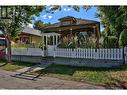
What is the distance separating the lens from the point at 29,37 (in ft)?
74.4

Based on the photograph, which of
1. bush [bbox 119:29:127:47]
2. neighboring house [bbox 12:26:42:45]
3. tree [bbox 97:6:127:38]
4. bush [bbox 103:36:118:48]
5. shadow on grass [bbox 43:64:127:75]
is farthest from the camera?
neighboring house [bbox 12:26:42:45]

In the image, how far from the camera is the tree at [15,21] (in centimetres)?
1755

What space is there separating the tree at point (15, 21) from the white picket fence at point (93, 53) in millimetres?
3029

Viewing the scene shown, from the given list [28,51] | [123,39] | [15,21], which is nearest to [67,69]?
[123,39]

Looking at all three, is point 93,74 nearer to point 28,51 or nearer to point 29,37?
point 28,51

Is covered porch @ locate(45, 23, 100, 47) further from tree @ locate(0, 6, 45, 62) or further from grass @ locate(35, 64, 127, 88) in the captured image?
grass @ locate(35, 64, 127, 88)

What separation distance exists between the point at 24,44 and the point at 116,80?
32.8 ft

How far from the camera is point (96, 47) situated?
15359 millimetres

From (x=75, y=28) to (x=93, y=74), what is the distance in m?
7.77

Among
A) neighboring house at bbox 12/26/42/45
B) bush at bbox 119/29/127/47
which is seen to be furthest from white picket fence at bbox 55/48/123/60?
neighboring house at bbox 12/26/42/45

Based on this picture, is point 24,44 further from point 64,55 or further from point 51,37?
point 64,55

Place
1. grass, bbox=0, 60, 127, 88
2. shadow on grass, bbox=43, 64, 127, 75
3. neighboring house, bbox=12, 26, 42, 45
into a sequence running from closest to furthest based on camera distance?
grass, bbox=0, 60, 127, 88 < shadow on grass, bbox=43, 64, 127, 75 < neighboring house, bbox=12, 26, 42, 45

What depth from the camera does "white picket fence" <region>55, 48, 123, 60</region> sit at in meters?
14.4

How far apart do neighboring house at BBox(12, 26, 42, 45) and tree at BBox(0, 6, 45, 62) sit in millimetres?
1229
